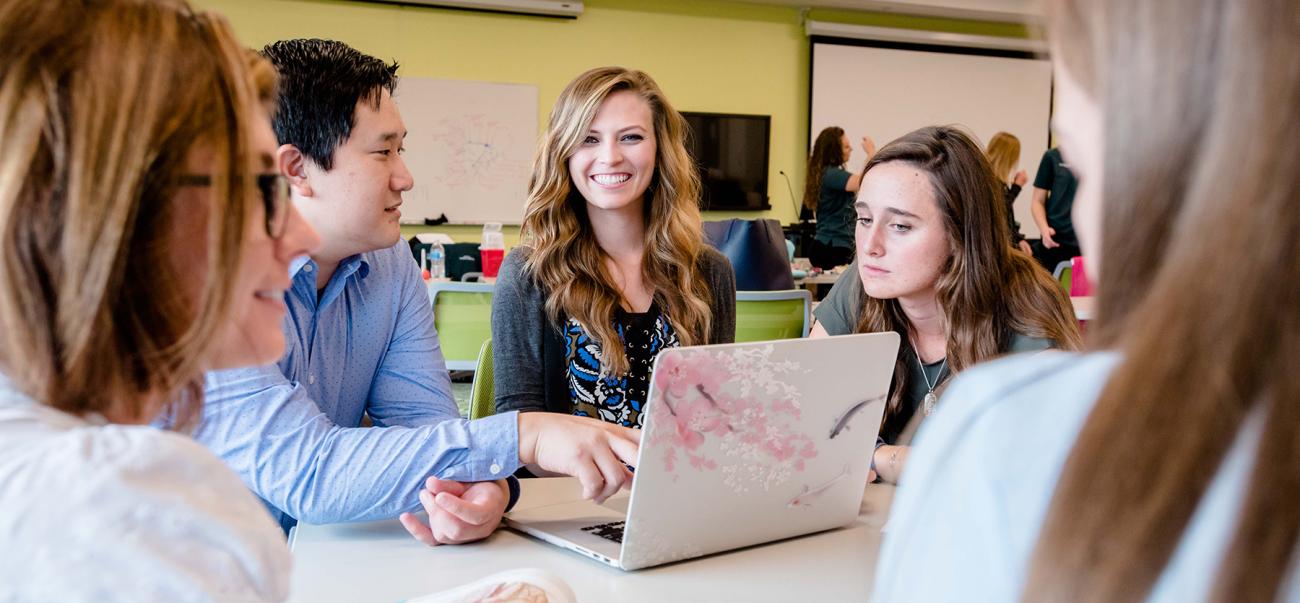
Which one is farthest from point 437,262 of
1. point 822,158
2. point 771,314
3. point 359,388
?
point 822,158

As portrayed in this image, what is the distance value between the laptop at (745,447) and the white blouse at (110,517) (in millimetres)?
493

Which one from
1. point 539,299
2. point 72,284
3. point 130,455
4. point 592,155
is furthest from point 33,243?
point 592,155

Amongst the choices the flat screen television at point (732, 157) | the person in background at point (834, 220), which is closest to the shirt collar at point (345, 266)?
the person in background at point (834, 220)

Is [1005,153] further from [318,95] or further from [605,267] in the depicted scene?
[318,95]

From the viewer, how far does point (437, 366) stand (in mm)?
1789

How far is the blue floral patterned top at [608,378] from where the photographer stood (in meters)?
2.04

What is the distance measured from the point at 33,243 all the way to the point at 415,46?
23.3ft

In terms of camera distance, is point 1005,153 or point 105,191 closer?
point 105,191

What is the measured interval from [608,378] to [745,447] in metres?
0.92

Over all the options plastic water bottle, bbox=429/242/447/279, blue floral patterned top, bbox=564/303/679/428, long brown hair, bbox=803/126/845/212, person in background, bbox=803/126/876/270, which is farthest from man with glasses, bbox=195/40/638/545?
long brown hair, bbox=803/126/845/212

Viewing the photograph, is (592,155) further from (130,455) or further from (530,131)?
(530,131)

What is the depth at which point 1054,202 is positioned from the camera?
6516 mm

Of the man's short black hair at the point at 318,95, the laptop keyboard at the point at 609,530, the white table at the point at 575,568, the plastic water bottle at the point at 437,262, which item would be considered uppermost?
the man's short black hair at the point at 318,95

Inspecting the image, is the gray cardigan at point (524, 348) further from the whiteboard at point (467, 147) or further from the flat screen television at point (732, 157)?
the flat screen television at point (732, 157)
